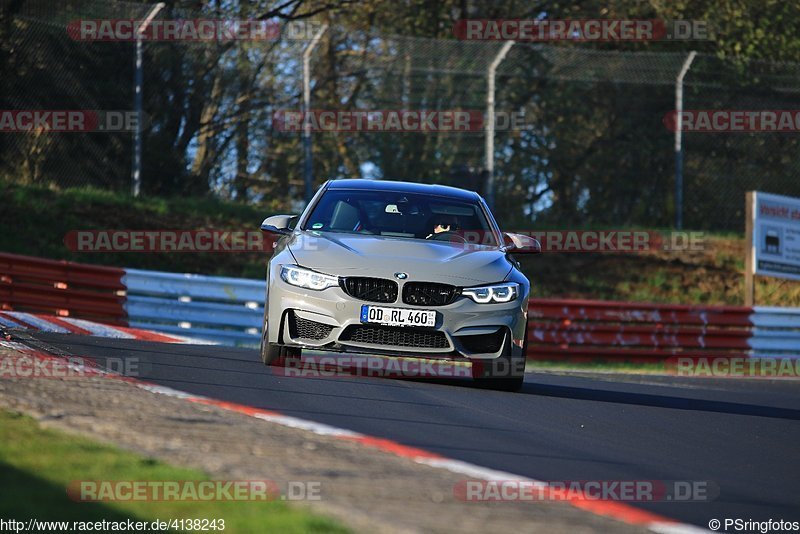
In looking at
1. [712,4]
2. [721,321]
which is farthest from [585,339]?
[712,4]

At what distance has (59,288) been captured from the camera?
15.8 metres

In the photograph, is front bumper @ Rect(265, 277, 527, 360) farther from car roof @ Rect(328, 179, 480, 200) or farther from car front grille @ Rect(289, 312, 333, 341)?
car roof @ Rect(328, 179, 480, 200)

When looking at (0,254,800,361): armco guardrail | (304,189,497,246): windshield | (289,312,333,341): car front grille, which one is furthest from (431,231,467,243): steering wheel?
(0,254,800,361): armco guardrail

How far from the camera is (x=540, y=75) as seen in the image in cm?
2212

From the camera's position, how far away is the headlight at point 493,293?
9.19 meters

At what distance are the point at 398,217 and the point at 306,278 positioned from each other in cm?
149

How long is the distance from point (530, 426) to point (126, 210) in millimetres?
13363

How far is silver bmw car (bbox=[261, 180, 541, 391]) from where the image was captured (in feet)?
29.6

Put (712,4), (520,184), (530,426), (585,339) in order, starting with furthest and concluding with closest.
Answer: (712,4)
(520,184)
(585,339)
(530,426)

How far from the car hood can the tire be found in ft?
1.98

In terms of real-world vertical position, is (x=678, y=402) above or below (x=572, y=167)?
below

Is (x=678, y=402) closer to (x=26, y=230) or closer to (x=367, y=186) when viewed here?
(x=367, y=186)

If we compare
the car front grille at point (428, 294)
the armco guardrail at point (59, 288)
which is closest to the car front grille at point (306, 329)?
the car front grille at point (428, 294)

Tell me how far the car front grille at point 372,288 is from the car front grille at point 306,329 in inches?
12.5
